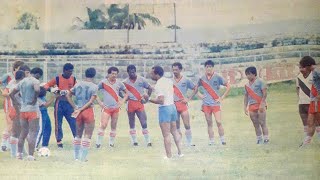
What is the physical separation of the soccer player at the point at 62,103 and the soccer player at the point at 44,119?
0.10ft

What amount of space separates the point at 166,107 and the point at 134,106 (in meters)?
0.16

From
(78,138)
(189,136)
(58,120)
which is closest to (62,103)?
(58,120)

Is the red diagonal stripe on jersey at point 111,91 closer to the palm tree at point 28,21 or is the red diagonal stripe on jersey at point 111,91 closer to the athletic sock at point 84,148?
the athletic sock at point 84,148

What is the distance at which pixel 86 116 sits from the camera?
1.72 meters

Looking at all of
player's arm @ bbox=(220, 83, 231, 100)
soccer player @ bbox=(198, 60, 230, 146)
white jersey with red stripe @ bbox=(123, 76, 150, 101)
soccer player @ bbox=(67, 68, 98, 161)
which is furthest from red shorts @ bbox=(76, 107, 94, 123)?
player's arm @ bbox=(220, 83, 231, 100)

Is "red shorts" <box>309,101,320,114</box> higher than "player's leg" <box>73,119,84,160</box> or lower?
higher

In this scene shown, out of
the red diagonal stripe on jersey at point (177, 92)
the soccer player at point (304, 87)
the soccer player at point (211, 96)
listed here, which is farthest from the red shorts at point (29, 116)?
the soccer player at point (304, 87)

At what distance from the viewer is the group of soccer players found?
5.63ft

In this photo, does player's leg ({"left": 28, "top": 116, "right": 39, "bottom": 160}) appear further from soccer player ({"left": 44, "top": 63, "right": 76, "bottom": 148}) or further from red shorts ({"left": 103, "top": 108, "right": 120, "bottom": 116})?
red shorts ({"left": 103, "top": 108, "right": 120, "bottom": 116})

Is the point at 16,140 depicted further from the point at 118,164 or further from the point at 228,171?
the point at 228,171

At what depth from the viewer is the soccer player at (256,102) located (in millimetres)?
1721

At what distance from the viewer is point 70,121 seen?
5.65ft

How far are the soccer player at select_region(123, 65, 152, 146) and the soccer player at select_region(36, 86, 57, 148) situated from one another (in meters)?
0.38

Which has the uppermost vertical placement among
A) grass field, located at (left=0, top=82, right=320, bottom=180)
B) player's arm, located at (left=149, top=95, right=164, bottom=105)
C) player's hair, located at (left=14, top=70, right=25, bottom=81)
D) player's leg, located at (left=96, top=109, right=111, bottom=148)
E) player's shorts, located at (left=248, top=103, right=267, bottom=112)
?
player's hair, located at (left=14, top=70, right=25, bottom=81)
